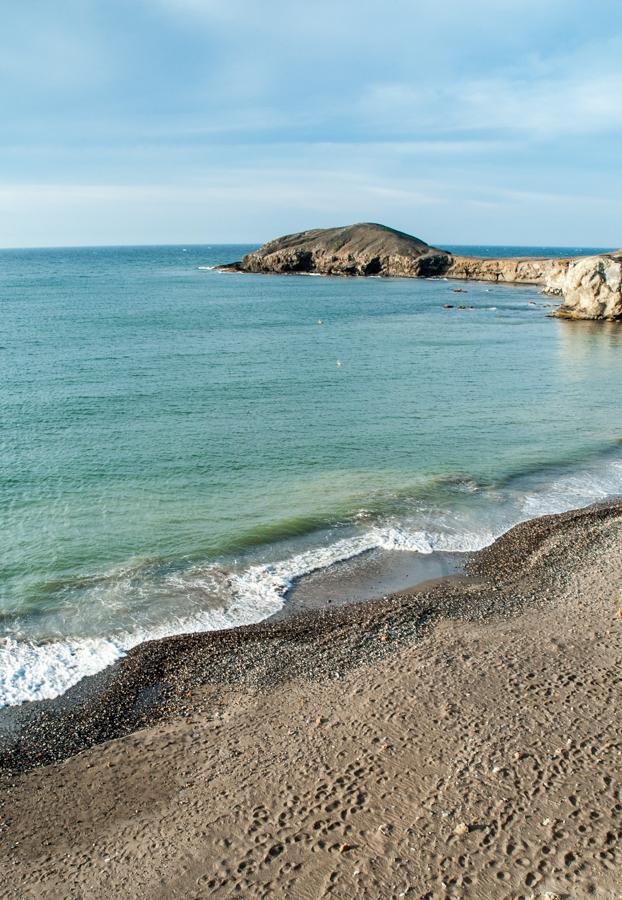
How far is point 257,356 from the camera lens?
156 ft

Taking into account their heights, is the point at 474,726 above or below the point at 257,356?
below

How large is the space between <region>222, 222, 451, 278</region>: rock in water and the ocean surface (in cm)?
8217

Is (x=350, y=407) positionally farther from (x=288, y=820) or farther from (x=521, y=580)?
(x=288, y=820)

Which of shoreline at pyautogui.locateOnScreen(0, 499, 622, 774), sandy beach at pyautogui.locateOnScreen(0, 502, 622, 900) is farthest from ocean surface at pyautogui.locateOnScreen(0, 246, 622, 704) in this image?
sandy beach at pyautogui.locateOnScreen(0, 502, 622, 900)

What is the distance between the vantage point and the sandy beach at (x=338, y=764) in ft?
28.0

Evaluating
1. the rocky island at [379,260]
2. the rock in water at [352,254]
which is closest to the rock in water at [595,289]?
the rocky island at [379,260]

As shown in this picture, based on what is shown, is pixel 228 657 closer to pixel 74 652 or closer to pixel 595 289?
pixel 74 652

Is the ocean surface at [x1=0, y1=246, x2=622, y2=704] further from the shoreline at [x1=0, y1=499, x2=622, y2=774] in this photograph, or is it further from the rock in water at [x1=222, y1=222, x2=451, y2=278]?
the rock in water at [x1=222, y1=222, x2=451, y2=278]

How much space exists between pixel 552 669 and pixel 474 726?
7.78ft

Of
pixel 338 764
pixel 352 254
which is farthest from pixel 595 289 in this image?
pixel 352 254

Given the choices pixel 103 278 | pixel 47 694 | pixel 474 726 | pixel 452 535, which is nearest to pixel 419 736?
pixel 474 726

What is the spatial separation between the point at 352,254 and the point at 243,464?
121 meters

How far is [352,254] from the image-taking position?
139000 millimetres

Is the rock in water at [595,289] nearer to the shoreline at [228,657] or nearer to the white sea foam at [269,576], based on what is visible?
the white sea foam at [269,576]
